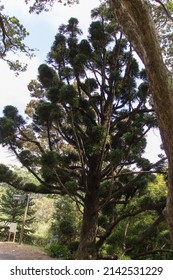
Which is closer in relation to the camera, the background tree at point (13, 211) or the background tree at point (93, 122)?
the background tree at point (93, 122)

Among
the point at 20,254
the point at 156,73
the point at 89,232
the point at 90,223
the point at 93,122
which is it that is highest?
the point at 93,122

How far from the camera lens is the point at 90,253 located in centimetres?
670

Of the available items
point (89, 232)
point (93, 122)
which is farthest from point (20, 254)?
point (93, 122)

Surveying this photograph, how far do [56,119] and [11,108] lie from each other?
5.84ft

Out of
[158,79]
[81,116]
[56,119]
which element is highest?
[81,116]

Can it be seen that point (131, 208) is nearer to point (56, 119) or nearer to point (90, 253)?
point (90, 253)

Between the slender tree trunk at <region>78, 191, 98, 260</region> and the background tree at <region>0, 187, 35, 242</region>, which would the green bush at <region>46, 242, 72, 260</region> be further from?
the background tree at <region>0, 187, 35, 242</region>

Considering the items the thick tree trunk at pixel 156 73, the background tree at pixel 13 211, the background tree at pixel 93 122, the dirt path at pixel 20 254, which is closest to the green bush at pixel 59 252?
the dirt path at pixel 20 254

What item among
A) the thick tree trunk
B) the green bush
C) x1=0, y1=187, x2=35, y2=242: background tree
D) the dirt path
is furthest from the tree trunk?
x1=0, y1=187, x2=35, y2=242: background tree

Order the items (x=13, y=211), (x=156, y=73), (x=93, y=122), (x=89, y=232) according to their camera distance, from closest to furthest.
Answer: (x=156, y=73)
(x=89, y=232)
(x=93, y=122)
(x=13, y=211)

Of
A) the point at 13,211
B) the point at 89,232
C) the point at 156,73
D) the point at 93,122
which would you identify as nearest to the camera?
the point at 156,73

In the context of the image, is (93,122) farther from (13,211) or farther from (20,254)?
(13,211)

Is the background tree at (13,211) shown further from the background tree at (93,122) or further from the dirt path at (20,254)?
the background tree at (93,122)
